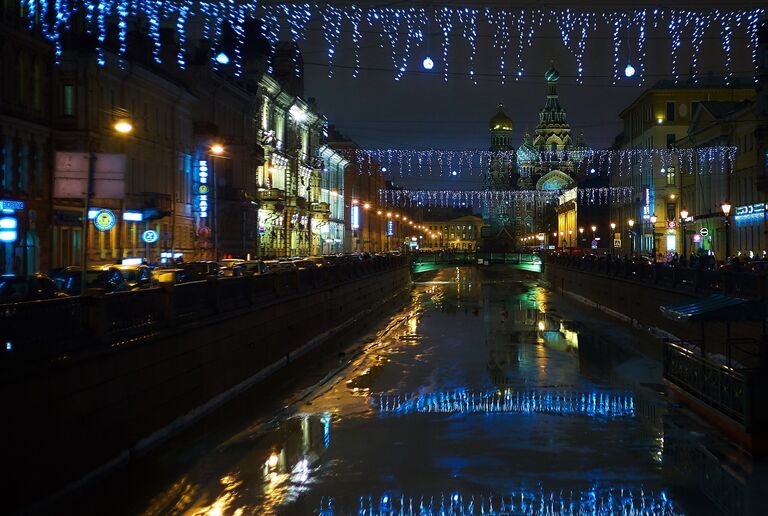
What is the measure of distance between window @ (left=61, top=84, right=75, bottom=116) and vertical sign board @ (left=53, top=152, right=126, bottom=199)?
77.2 feet

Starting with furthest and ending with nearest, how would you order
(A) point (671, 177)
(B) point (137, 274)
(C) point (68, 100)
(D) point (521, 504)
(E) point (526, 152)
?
(E) point (526, 152) → (A) point (671, 177) → (C) point (68, 100) → (B) point (137, 274) → (D) point (521, 504)

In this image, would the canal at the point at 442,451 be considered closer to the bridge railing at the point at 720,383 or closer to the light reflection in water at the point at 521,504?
the light reflection in water at the point at 521,504

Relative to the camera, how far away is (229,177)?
6003 centimetres

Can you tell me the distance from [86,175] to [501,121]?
18435 cm

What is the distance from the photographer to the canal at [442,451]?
1234cm

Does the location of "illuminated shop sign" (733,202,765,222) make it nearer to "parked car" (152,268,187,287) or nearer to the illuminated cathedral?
"parked car" (152,268,187,287)

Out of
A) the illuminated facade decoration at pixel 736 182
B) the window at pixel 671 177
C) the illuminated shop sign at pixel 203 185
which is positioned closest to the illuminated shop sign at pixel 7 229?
the illuminated shop sign at pixel 203 185

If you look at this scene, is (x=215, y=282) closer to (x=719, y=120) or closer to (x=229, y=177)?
(x=229, y=177)

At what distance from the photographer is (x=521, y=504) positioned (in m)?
12.0

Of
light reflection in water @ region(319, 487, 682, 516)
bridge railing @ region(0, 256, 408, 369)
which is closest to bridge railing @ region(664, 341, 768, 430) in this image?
light reflection in water @ region(319, 487, 682, 516)

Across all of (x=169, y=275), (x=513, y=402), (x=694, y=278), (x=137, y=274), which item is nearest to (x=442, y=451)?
(x=513, y=402)

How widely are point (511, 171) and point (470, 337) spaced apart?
547 ft

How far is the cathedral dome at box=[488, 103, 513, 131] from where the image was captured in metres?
195

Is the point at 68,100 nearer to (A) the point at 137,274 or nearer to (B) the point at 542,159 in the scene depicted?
(A) the point at 137,274
